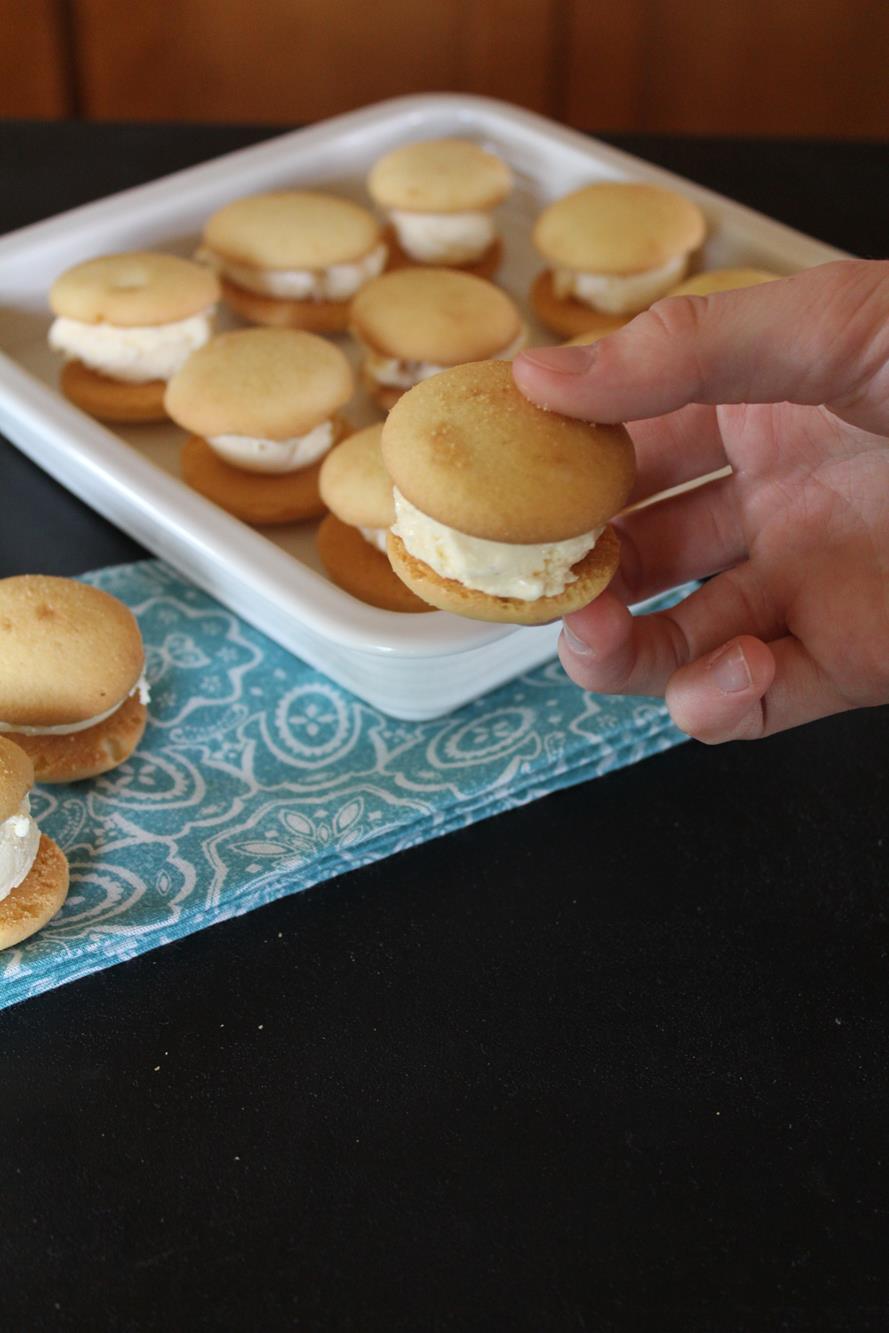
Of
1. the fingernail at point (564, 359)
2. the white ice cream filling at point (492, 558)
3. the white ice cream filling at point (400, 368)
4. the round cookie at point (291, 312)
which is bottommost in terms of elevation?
the round cookie at point (291, 312)

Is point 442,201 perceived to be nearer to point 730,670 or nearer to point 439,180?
point 439,180

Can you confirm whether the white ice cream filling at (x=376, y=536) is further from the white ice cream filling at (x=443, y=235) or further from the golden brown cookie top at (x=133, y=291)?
the white ice cream filling at (x=443, y=235)

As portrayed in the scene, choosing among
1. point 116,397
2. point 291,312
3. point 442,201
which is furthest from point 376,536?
point 442,201

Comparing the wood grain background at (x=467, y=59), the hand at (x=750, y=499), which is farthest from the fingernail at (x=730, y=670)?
the wood grain background at (x=467, y=59)

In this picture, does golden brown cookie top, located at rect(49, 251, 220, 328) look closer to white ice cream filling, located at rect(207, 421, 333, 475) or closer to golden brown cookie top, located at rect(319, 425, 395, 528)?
white ice cream filling, located at rect(207, 421, 333, 475)

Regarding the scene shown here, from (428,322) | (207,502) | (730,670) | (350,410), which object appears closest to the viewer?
(730,670)

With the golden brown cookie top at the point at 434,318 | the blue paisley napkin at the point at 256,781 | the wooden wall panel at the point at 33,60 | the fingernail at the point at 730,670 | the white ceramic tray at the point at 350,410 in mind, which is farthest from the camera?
the wooden wall panel at the point at 33,60
